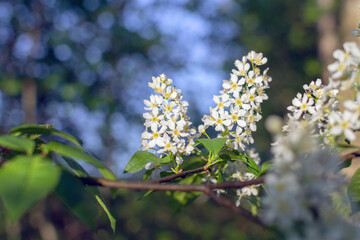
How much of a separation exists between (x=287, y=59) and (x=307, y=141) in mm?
12948

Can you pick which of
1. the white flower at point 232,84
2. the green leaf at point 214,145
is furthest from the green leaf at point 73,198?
the white flower at point 232,84

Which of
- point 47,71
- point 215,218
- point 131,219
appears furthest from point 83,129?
point 215,218

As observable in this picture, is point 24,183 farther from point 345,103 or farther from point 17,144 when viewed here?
point 345,103

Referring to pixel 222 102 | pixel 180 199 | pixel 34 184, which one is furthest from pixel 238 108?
pixel 34 184

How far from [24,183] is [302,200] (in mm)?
408

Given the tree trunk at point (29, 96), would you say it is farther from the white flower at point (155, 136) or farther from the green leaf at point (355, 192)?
the green leaf at point (355, 192)

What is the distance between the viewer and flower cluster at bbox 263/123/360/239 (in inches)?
18.7

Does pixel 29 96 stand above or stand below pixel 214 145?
above

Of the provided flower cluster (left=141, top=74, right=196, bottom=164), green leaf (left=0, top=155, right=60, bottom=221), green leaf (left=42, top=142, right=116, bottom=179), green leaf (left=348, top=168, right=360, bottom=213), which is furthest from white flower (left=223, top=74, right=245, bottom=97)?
green leaf (left=0, top=155, right=60, bottom=221)

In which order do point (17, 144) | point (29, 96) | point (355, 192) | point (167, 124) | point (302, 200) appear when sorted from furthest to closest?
point (29, 96) < point (167, 124) < point (355, 192) < point (17, 144) < point (302, 200)

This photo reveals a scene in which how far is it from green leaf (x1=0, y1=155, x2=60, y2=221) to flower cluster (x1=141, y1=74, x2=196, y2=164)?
48cm

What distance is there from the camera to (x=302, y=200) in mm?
484

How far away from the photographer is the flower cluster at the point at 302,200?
1.56 feet

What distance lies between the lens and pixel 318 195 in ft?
1.61
